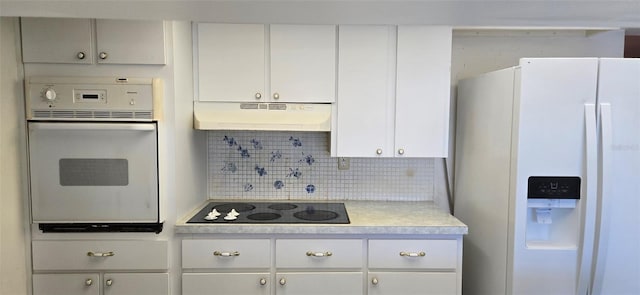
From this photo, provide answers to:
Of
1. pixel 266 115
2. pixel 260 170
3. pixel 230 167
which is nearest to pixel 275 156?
pixel 260 170

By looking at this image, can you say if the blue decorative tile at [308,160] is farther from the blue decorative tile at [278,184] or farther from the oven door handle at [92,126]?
the oven door handle at [92,126]

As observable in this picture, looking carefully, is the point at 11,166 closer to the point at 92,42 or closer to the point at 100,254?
the point at 100,254

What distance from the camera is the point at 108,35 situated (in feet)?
5.64

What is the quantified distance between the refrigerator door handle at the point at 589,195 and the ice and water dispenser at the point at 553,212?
1.2 inches

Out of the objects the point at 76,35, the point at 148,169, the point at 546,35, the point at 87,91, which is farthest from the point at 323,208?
the point at 546,35

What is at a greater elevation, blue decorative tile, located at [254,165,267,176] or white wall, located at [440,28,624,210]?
white wall, located at [440,28,624,210]

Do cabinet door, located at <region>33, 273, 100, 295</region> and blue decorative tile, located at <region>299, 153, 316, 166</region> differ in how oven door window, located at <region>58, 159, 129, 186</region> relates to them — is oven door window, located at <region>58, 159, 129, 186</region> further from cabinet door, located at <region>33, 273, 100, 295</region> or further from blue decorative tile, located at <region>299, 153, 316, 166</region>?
blue decorative tile, located at <region>299, 153, 316, 166</region>

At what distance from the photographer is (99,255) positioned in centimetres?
177

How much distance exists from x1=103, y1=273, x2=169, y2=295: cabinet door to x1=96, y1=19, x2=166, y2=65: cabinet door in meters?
1.09

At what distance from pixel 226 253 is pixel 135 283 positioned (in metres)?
0.48

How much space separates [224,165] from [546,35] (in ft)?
7.80

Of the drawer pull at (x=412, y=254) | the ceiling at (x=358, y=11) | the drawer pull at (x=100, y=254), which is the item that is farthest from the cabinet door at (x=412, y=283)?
the ceiling at (x=358, y=11)

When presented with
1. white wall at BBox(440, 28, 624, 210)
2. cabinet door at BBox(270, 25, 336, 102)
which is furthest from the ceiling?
white wall at BBox(440, 28, 624, 210)

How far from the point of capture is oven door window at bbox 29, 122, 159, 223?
1694 millimetres
